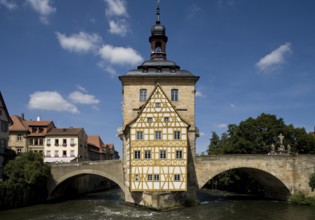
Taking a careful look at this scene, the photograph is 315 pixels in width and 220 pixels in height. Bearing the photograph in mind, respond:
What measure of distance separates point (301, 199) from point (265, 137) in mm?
12733

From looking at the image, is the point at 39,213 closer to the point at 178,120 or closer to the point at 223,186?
the point at 178,120

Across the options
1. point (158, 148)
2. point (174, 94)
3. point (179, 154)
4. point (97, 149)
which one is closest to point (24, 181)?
point (158, 148)

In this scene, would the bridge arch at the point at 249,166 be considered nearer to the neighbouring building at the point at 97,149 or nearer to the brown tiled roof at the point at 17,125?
the brown tiled roof at the point at 17,125

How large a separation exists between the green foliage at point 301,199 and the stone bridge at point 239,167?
2.66ft

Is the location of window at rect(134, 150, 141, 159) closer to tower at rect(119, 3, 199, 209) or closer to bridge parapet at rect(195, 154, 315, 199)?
tower at rect(119, 3, 199, 209)

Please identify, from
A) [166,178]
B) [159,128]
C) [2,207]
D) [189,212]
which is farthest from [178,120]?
[2,207]

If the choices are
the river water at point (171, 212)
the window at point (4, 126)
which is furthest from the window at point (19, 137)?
the river water at point (171, 212)

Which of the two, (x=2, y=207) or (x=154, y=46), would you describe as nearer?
(x=2, y=207)

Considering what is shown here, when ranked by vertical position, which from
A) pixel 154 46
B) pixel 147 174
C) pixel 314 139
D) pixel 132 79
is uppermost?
pixel 154 46

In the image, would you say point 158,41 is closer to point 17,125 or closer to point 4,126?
point 4,126

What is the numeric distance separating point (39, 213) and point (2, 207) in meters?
3.42

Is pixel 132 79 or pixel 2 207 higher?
pixel 132 79

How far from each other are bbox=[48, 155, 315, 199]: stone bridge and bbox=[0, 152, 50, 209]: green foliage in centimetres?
178

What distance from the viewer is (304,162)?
35.8 metres
